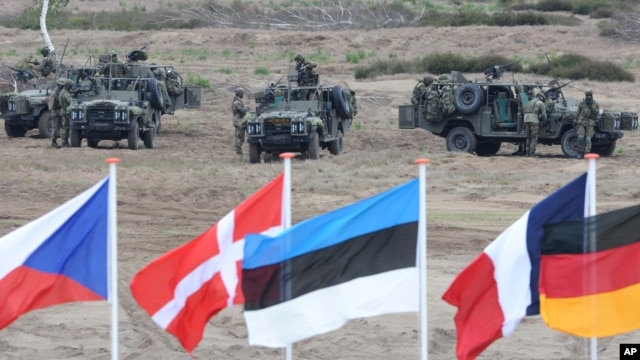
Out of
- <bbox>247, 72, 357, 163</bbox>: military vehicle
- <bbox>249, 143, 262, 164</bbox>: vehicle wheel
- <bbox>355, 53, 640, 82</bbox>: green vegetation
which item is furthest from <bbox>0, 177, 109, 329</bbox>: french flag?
<bbox>355, 53, 640, 82</bbox>: green vegetation

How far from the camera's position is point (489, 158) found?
2470 centimetres

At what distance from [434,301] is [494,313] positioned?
184 inches

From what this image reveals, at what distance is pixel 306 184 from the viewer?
21344 mm

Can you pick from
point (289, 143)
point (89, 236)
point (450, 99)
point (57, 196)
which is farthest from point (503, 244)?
point (450, 99)

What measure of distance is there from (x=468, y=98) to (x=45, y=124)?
8.52 m

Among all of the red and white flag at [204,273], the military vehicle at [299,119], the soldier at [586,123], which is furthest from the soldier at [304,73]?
the red and white flag at [204,273]

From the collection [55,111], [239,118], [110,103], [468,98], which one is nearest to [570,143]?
[468,98]

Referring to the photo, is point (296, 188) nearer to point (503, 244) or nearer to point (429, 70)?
point (503, 244)

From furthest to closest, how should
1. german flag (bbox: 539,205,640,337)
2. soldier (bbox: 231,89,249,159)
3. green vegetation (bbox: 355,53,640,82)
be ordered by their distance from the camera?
green vegetation (bbox: 355,53,640,82) < soldier (bbox: 231,89,249,159) < german flag (bbox: 539,205,640,337)

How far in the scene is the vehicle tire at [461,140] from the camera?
2592 centimetres

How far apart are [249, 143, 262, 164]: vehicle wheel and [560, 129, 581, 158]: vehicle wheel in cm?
532

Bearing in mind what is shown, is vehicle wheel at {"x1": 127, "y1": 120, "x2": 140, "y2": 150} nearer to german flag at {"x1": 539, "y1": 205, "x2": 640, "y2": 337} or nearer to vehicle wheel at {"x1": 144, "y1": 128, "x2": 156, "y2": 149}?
vehicle wheel at {"x1": 144, "y1": 128, "x2": 156, "y2": 149}

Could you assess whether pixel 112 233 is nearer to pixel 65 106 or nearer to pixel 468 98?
pixel 468 98

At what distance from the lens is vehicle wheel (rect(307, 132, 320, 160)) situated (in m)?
24.0
